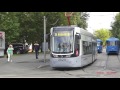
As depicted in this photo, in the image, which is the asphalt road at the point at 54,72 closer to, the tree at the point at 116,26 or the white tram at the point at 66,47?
the white tram at the point at 66,47

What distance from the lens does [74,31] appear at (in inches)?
1058

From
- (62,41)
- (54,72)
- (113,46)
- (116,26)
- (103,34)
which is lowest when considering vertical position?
(54,72)

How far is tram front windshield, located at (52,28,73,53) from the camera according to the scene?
87.1 ft

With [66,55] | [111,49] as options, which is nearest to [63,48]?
[66,55]

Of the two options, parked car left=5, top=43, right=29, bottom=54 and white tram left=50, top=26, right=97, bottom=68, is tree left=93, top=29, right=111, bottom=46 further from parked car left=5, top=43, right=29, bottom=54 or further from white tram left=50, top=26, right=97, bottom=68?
white tram left=50, top=26, right=97, bottom=68

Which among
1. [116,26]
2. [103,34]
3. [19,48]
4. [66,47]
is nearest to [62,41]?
[66,47]

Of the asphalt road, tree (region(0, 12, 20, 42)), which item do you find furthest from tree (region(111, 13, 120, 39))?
the asphalt road

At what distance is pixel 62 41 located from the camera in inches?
1056

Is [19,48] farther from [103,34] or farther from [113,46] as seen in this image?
[103,34]

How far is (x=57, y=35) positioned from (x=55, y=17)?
40563mm
